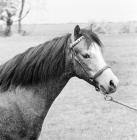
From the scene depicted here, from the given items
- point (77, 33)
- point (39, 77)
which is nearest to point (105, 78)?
point (77, 33)

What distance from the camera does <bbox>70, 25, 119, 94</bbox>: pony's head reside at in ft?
9.97

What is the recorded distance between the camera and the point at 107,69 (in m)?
3.05

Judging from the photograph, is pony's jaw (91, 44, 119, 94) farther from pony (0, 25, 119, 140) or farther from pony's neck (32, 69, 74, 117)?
pony's neck (32, 69, 74, 117)

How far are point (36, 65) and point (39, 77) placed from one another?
144 millimetres

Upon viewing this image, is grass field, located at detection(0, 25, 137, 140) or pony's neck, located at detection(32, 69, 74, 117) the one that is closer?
pony's neck, located at detection(32, 69, 74, 117)

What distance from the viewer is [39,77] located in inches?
129

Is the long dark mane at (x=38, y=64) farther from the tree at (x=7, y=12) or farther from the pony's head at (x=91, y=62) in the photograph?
the tree at (x=7, y=12)

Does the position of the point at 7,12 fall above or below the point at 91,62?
below

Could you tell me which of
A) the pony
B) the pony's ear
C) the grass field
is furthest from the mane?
the grass field

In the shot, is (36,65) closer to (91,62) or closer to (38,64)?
(38,64)

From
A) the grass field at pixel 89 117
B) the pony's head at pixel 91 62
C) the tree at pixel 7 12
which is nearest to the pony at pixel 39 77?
the pony's head at pixel 91 62

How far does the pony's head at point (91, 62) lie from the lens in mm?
3039

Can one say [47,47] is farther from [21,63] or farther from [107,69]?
[107,69]

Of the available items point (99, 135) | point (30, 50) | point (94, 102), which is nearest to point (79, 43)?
point (30, 50)
